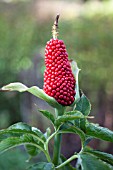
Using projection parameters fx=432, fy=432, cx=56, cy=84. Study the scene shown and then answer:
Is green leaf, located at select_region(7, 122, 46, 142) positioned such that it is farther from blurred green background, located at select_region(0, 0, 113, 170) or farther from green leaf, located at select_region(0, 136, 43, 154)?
blurred green background, located at select_region(0, 0, 113, 170)

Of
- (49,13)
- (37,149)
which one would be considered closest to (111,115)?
(49,13)

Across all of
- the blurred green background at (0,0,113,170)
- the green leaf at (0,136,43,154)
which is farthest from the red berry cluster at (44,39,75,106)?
the blurred green background at (0,0,113,170)

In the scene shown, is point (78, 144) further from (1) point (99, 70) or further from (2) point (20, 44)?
(2) point (20, 44)

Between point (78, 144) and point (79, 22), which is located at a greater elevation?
point (79, 22)

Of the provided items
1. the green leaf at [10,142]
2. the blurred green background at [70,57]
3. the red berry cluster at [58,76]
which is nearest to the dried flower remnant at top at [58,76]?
the red berry cluster at [58,76]

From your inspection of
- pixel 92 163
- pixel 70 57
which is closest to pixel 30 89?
pixel 92 163

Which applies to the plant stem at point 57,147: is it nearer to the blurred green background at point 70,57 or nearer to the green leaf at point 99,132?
the green leaf at point 99,132

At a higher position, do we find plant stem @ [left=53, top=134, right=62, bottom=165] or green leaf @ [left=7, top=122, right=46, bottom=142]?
green leaf @ [left=7, top=122, right=46, bottom=142]
